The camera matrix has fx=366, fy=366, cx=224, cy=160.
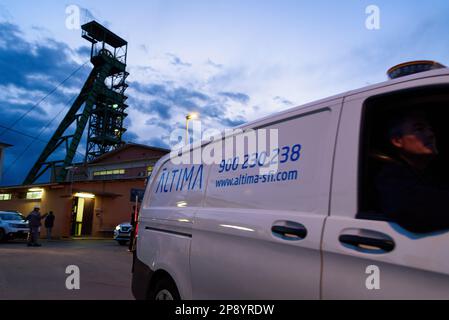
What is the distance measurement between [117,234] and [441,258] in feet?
63.0

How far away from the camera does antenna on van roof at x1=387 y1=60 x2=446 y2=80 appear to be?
2.23 meters

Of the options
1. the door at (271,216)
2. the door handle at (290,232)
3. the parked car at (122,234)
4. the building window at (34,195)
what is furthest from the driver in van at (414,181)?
the building window at (34,195)

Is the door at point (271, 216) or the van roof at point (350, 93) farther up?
the van roof at point (350, 93)

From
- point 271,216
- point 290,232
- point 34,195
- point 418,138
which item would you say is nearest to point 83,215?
point 34,195

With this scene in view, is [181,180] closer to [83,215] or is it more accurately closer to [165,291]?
[165,291]

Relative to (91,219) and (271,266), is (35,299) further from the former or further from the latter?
(91,219)

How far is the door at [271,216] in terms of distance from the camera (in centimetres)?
215

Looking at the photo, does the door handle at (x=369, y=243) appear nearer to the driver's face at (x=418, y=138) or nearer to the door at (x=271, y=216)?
the door at (x=271, y=216)

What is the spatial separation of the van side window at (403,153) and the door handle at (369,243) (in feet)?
0.38

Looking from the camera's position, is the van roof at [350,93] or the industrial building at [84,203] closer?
the van roof at [350,93]

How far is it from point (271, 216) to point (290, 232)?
0.22 metres

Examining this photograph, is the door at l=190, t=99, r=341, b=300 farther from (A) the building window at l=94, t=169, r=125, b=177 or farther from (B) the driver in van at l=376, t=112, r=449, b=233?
(A) the building window at l=94, t=169, r=125, b=177

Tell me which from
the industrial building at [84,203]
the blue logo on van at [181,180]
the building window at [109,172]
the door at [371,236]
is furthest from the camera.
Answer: the building window at [109,172]

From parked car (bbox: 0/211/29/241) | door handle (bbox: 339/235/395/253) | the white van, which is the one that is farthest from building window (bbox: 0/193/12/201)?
door handle (bbox: 339/235/395/253)
